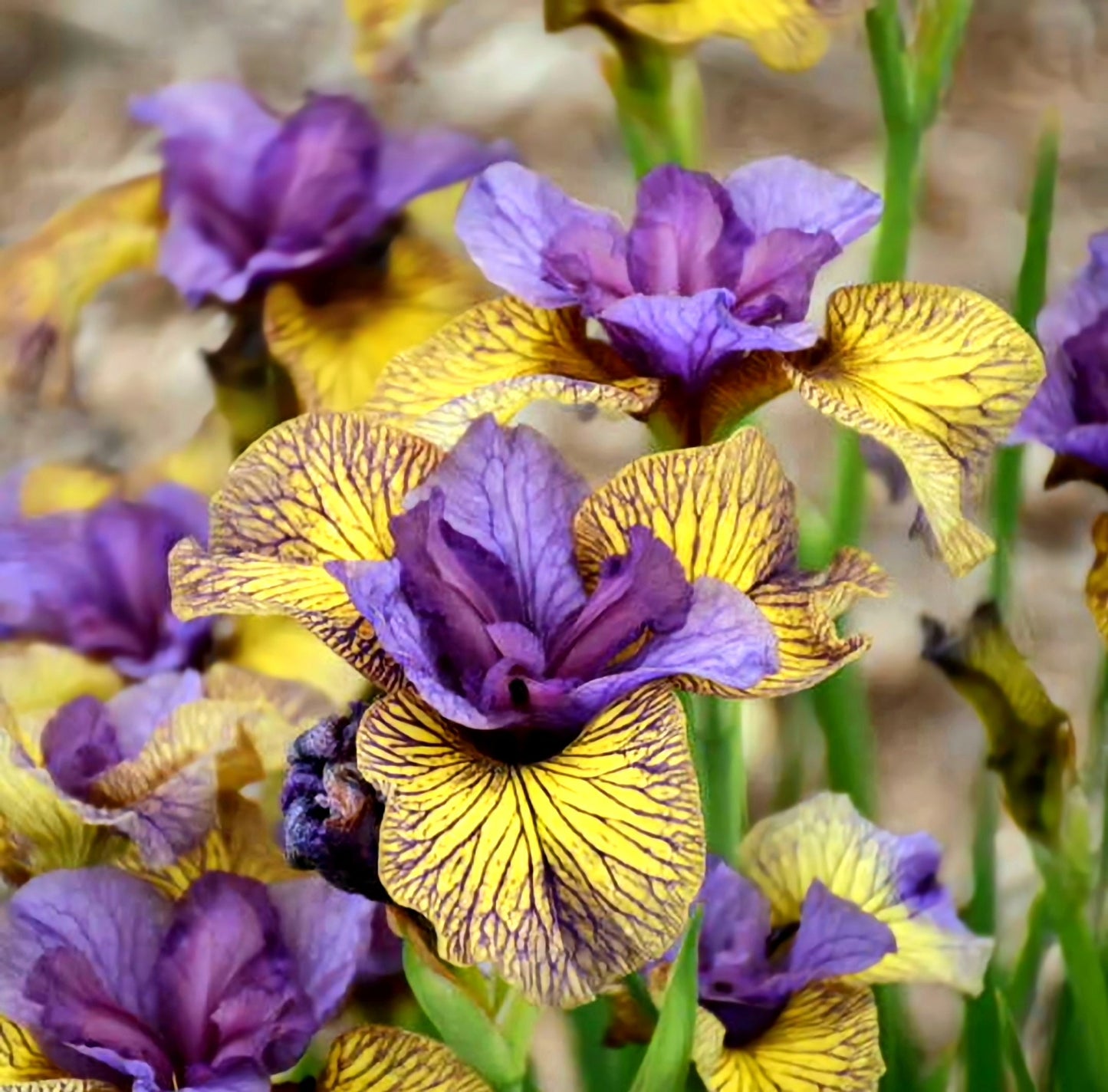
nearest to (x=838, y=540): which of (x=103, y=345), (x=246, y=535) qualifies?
(x=246, y=535)

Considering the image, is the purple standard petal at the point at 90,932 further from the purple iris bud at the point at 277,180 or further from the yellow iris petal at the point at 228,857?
the purple iris bud at the point at 277,180

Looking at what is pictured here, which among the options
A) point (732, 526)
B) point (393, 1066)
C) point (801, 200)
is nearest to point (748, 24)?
point (801, 200)

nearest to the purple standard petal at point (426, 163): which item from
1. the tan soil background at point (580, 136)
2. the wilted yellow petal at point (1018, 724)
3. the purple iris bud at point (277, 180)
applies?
the purple iris bud at point (277, 180)

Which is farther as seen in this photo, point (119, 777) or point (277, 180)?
point (277, 180)

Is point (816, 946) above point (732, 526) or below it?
below

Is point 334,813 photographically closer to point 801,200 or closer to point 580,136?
point 801,200

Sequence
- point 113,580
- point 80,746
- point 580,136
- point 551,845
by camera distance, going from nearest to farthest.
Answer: point 551,845, point 80,746, point 113,580, point 580,136
